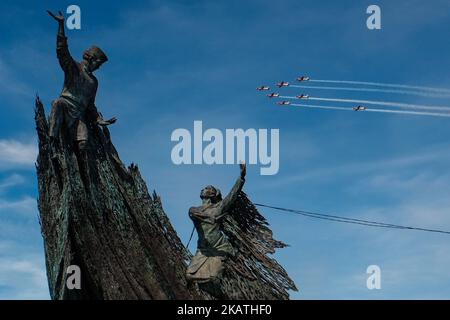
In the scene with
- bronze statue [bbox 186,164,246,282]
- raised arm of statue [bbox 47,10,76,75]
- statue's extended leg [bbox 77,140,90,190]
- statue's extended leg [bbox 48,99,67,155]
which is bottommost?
bronze statue [bbox 186,164,246,282]

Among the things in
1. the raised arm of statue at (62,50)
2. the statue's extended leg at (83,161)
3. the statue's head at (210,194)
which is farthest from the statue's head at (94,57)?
the statue's head at (210,194)

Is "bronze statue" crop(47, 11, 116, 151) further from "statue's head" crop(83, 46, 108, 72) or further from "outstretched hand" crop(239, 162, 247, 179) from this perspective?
"outstretched hand" crop(239, 162, 247, 179)

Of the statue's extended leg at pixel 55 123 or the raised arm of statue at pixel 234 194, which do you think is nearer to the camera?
the statue's extended leg at pixel 55 123

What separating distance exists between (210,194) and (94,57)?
12.2 feet

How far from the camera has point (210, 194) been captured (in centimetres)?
1625

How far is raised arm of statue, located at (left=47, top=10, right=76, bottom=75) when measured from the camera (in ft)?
48.5

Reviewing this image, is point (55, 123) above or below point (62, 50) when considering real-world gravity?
below

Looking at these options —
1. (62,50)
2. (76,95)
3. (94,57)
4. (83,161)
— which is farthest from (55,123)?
(94,57)

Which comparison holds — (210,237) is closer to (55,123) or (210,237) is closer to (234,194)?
(234,194)

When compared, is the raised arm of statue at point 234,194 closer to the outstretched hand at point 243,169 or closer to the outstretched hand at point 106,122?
the outstretched hand at point 243,169

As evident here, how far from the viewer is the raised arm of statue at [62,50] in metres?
14.8

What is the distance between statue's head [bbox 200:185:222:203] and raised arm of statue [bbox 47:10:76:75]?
369cm

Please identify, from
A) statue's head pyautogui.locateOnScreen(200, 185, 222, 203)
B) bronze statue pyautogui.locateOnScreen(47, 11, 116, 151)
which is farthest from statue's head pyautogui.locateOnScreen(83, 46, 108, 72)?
statue's head pyautogui.locateOnScreen(200, 185, 222, 203)
